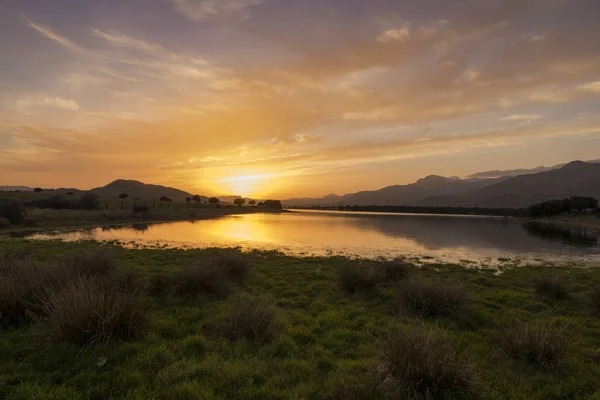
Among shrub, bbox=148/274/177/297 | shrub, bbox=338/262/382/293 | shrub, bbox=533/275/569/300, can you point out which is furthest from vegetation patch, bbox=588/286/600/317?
shrub, bbox=148/274/177/297

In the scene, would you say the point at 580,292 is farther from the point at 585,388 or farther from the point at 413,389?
the point at 413,389

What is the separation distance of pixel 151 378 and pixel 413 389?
4.62 meters

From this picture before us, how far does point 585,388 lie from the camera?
608 cm

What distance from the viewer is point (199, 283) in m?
12.4

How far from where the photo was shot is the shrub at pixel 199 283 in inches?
481

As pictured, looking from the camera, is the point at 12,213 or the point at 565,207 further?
the point at 565,207

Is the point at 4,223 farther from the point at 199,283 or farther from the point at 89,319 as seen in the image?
the point at 89,319

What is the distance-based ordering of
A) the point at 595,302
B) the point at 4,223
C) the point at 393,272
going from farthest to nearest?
the point at 4,223 → the point at 393,272 → the point at 595,302

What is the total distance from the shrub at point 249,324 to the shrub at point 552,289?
12.1 m

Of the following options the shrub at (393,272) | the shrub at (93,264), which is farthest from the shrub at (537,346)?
the shrub at (93,264)

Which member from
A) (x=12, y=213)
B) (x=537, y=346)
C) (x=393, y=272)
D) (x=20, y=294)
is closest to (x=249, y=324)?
(x=20, y=294)

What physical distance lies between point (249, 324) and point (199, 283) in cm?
484

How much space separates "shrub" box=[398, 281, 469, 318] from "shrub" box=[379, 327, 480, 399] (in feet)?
15.1

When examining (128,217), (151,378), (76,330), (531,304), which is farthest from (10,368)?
(128,217)
